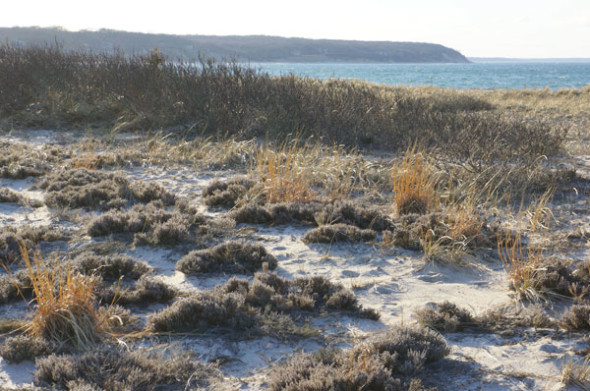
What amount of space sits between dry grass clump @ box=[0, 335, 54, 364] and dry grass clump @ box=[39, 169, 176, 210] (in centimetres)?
335

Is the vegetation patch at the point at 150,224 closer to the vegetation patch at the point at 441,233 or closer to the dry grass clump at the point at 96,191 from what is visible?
the dry grass clump at the point at 96,191

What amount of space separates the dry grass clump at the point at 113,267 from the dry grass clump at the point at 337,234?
70.0 inches

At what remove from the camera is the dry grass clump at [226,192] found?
6660 mm

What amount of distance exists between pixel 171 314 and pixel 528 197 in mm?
5538

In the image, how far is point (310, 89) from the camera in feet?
40.8

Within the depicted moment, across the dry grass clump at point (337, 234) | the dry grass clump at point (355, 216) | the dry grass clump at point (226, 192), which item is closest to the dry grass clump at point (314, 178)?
the dry grass clump at point (226, 192)

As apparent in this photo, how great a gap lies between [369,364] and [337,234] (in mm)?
2623

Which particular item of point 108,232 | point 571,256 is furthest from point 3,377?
point 571,256

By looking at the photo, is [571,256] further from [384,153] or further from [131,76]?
[131,76]

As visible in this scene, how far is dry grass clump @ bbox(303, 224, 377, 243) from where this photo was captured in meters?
5.44

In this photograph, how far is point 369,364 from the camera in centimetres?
294

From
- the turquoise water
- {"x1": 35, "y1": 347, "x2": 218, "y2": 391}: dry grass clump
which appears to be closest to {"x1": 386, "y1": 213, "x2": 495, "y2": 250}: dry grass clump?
{"x1": 35, "y1": 347, "x2": 218, "y2": 391}: dry grass clump

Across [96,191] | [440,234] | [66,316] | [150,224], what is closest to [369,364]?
[66,316]

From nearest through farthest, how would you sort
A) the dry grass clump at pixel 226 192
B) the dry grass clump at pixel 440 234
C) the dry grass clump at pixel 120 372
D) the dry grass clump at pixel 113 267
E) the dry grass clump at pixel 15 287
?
→ the dry grass clump at pixel 120 372
the dry grass clump at pixel 15 287
the dry grass clump at pixel 113 267
the dry grass clump at pixel 440 234
the dry grass clump at pixel 226 192
